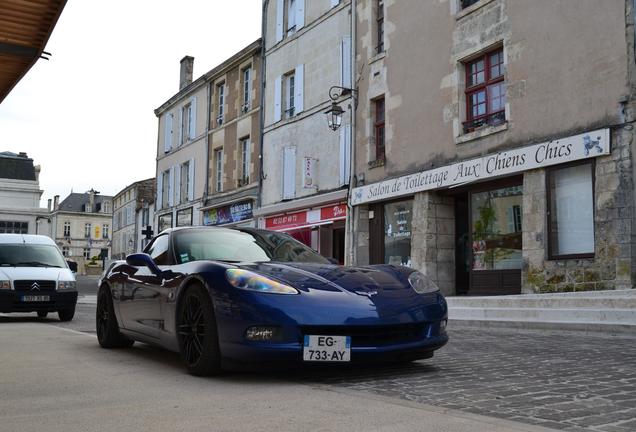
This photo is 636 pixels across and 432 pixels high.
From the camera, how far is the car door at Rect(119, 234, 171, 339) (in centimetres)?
551

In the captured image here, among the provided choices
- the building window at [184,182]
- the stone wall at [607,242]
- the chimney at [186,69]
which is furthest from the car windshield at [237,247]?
the chimney at [186,69]

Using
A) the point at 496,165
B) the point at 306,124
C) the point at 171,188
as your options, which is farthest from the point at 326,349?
the point at 171,188

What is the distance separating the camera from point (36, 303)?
10.9m

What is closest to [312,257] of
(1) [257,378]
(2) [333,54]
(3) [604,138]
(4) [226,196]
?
(1) [257,378]

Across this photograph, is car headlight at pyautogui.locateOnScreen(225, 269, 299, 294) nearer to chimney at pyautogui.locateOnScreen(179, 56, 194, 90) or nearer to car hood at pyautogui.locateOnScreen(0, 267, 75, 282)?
car hood at pyautogui.locateOnScreen(0, 267, 75, 282)

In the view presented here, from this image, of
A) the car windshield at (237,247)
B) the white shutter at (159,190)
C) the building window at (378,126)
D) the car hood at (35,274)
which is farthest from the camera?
the white shutter at (159,190)

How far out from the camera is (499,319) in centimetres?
1030

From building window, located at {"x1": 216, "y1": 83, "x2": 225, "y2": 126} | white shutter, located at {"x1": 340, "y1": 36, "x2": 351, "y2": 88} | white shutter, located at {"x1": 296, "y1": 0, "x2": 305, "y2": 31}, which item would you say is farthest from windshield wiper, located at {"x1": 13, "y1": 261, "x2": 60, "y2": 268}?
building window, located at {"x1": 216, "y1": 83, "x2": 225, "y2": 126}

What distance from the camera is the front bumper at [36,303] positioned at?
10.8 meters

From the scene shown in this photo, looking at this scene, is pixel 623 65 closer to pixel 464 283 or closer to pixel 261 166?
pixel 464 283

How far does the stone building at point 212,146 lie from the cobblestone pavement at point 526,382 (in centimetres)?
1808

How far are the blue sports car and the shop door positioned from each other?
8.25 m

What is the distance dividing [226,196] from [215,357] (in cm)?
2149

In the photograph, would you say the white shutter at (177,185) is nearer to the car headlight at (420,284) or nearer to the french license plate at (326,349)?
the car headlight at (420,284)
